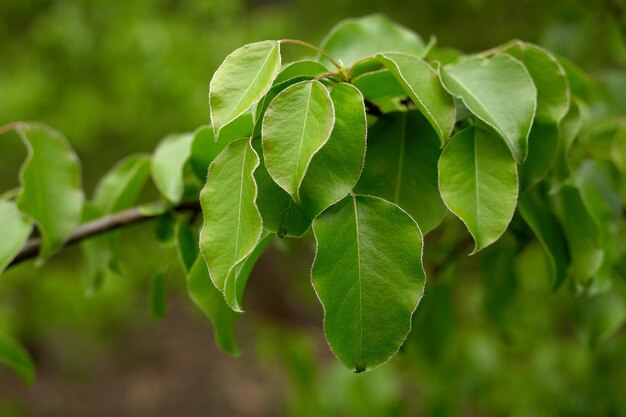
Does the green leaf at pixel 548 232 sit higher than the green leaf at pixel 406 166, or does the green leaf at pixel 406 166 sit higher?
the green leaf at pixel 406 166

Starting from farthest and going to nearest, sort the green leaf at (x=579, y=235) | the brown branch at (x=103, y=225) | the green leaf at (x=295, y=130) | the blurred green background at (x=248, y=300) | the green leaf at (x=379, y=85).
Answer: the blurred green background at (x=248, y=300)
the brown branch at (x=103, y=225)
the green leaf at (x=579, y=235)
the green leaf at (x=379, y=85)
the green leaf at (x=295, y=130)

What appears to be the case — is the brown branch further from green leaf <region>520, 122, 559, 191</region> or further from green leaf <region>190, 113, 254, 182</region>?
green leaf <region>520, 122, 559, 191</region>

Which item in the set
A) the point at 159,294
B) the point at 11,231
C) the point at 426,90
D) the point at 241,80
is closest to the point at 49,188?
the point at 11,231

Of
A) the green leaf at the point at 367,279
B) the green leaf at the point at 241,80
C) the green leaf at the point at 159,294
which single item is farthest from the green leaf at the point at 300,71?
the green leaf at the point at 159,294

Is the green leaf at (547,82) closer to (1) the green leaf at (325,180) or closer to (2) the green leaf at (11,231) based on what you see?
(1) the green leaf at (325,180)

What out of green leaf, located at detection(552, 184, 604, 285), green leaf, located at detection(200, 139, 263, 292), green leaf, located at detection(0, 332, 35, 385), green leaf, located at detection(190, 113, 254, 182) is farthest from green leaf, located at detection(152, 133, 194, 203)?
green leaf, located at detection(552, 184, 604, 285)

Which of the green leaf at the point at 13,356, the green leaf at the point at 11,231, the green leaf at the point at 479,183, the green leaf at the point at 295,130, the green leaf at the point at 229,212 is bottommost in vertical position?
the green leaf at the point at 13,356

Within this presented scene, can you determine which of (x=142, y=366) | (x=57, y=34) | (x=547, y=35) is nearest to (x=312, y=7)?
(x=57, y=34)
